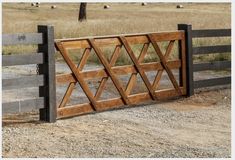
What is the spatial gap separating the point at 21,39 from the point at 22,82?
0.68m

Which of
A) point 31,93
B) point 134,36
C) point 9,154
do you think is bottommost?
point 31,93

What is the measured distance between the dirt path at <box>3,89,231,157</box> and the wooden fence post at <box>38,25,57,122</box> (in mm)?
216

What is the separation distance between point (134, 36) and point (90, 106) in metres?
1.63

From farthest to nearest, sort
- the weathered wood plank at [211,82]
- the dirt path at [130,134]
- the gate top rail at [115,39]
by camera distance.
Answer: the weathered wood plank at [211,82], the gate top rail at [115,39], the dirt path at [130,134]

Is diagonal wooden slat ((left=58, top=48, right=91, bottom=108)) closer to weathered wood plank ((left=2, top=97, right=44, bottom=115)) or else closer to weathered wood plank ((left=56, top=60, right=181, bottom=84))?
weathered wood plank ((left=56, top=60, right=181, bottom=84))

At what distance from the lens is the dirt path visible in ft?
22.6

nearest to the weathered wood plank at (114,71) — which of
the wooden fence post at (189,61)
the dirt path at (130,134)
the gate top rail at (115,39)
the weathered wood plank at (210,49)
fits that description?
the wooden fence post at (189,61)

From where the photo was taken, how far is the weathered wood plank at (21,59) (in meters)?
8.10

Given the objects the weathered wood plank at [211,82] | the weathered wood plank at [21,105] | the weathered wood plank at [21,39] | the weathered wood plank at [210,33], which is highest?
the weathered wood plank at [21,39]

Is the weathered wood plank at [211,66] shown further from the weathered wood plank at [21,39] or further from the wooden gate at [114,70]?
the weathered wood plank at [21,39]

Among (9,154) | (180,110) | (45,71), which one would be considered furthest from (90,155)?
(180,110)

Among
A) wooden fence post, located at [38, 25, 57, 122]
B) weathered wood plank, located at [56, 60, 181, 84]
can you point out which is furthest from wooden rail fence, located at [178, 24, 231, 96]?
wooden fence post, located at [38, 25, 57, 122]

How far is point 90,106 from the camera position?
9344 millimetres

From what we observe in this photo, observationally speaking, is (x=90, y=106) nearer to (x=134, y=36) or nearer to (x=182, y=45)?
(x=134, y=36)
